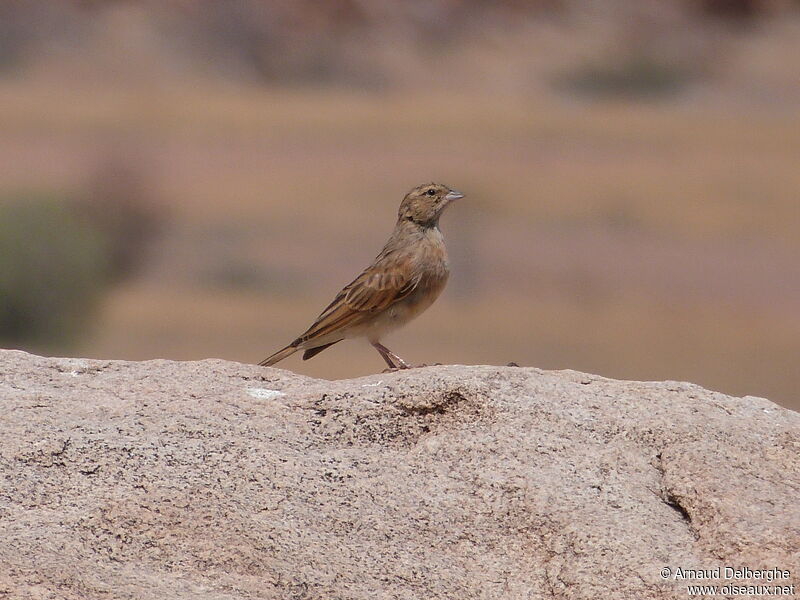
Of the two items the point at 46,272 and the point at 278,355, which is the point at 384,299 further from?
the point at 46,272

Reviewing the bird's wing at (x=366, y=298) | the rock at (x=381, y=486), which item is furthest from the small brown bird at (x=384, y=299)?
the rock at (x=381, y=486)

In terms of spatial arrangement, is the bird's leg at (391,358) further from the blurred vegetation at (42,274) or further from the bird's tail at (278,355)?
the blurred vegetation at (42,274)

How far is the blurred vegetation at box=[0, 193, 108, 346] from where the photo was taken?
878 inches

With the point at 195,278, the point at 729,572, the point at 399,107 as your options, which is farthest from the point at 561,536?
the point at 399,107

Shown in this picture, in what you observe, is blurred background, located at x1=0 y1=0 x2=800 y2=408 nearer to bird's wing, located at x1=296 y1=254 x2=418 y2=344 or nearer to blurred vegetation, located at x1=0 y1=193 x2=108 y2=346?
blurred vegetation, located at x1=0 y1=193 x2=108 y2=346

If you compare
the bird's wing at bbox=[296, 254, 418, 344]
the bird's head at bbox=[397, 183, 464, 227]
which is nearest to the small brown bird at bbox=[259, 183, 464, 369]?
the bird's wing at bbox=[296, 254, 418, 344]

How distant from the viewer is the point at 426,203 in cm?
751

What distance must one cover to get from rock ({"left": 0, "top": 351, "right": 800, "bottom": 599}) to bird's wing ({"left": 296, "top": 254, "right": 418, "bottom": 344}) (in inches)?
76.8

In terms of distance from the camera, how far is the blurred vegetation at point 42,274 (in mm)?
22312

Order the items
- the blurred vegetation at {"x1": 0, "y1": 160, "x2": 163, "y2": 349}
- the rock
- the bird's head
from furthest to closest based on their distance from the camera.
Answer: the blurred vegetation at {"x1": 0, "y1": 160, "x2": 163, "y2": 349}, the bird's head, the rock

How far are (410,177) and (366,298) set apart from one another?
78.1ft

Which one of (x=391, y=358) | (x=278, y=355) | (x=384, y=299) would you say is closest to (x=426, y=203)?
(x=384, y=299)

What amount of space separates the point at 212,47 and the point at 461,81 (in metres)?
8.93

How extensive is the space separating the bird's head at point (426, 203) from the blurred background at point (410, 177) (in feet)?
31.5
